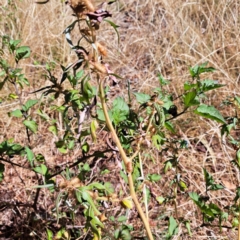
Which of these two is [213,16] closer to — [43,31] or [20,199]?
[43,31]

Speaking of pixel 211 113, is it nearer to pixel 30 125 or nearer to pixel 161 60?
pixel 30 125

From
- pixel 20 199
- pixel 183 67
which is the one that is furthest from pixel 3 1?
pixel 20 199

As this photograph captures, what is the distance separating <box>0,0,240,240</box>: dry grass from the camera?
1.99 m

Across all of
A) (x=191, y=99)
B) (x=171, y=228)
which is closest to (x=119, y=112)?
(x=191, y=99)

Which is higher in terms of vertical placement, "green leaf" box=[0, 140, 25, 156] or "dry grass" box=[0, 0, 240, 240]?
"green leaf" box=[0, 140, 25, 156]

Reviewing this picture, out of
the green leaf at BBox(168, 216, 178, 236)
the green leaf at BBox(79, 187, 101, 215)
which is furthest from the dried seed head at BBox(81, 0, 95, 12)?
the green leaf at BBox(168, 216, 178, 236)

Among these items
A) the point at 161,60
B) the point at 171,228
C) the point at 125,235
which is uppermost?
the point at 125,235

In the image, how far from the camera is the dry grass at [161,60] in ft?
6.52

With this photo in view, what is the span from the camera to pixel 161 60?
9.18 ft

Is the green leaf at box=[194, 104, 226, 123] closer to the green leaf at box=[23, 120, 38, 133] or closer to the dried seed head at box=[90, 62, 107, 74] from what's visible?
the dried seed head at box=[90, 62, 107, 74]

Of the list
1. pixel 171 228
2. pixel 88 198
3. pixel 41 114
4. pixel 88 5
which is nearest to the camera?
pixel 88 5

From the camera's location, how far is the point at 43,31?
3045 millimetres

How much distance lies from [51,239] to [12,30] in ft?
5.91

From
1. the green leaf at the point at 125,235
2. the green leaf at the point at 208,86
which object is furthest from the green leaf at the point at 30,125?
the green leaf at the point at 208,86
